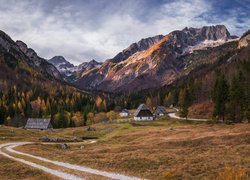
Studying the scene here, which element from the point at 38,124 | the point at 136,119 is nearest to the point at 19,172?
the point at 136,119

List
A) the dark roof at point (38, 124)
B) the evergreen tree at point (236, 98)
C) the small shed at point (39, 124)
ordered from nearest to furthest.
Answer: the evergreen tree at point (236, 98)
the small shed at point (39, 124)
the dark roof at point (38, 124)

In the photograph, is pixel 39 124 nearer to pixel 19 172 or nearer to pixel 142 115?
pixel 142 115

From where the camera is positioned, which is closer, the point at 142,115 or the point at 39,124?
the point at 142,115

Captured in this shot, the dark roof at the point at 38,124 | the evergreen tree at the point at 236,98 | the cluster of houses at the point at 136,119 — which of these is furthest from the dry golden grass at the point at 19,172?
the dark roof at the point at 38,124

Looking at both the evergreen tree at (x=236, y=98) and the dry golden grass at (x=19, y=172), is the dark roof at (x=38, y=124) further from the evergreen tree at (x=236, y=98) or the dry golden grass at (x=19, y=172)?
the dry golden grass at (x=19, y=172)

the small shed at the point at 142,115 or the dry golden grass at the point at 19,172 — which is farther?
the small shed at the point at 142,115

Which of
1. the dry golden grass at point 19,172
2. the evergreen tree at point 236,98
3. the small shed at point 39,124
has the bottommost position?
the dry golden grass at point 19,172

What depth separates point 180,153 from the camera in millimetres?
40438

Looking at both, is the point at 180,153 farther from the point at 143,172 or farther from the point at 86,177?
the point at 86,177

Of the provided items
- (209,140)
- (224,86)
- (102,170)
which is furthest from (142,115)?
(102,170)

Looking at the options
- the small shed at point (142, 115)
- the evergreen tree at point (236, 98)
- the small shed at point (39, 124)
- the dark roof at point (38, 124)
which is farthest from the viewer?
the dark roof at point (38, 124)

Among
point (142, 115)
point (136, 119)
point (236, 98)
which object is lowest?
point (136, 119)

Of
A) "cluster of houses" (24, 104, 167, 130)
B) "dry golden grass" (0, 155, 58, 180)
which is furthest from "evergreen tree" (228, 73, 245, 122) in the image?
"dry golden grass" (0, 155, 58, 180)

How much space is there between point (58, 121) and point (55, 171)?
460ft
